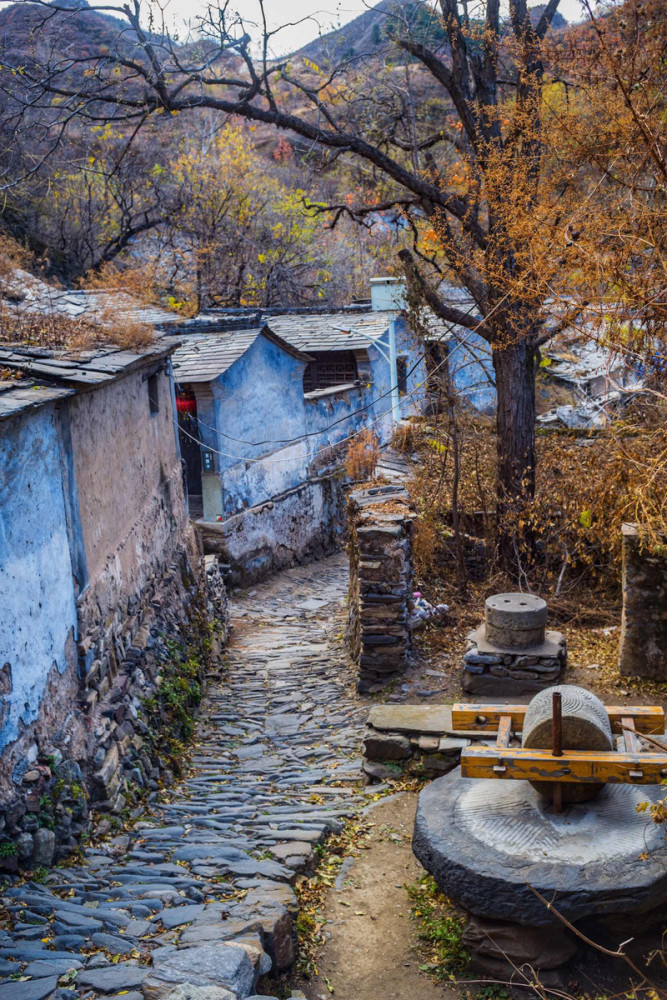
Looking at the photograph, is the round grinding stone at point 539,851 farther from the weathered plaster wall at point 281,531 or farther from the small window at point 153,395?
the weathered plaster wall at point 281,531

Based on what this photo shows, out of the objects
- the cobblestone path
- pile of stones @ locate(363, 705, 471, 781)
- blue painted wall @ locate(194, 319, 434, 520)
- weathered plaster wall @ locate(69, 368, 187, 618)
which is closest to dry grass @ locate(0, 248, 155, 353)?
weathered plaster wall @ locate(69, 368, 187, 618)

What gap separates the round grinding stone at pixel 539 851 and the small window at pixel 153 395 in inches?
253

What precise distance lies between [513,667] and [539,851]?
323cm

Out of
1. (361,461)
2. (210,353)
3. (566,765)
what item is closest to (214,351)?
(210,353)

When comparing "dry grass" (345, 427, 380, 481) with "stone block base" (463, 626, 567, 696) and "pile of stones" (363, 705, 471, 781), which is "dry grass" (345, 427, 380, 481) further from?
"pile of stones" (363, 705, 471, 781)

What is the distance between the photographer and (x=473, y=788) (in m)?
5.70

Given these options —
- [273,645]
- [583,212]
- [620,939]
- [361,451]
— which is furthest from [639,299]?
[361,451]

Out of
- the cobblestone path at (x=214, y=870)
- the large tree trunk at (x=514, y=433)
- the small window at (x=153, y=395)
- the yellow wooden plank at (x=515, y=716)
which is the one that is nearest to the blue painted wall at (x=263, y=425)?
the large tree trunk at (x=514, y=433)

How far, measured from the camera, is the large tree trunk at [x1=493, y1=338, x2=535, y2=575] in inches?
438

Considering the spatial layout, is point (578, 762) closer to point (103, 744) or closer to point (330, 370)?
point (103, 744)

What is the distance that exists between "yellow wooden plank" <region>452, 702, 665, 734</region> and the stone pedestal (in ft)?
8.08

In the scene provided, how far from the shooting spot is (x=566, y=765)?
4922mm

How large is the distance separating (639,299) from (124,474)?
517 cm

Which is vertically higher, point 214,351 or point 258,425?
point 214,351
